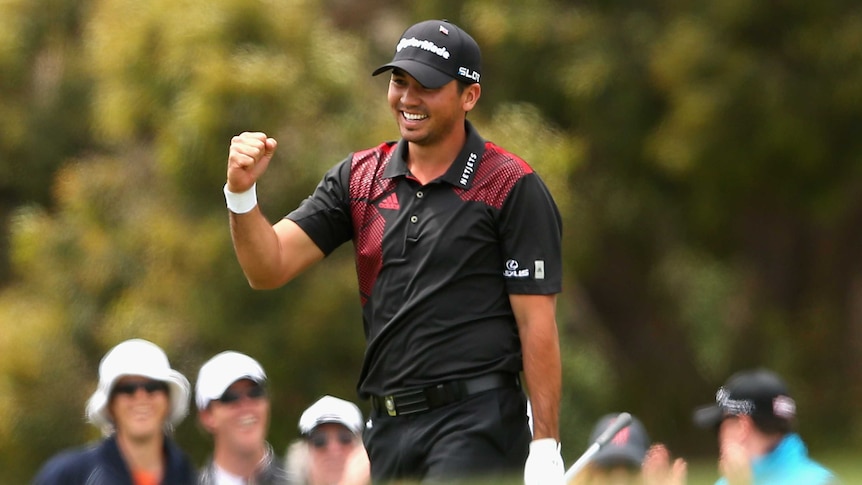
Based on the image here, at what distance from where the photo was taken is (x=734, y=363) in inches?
682

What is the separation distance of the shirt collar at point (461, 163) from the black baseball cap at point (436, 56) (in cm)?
22

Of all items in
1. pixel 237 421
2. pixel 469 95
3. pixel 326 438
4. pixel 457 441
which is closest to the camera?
pixel 457 441

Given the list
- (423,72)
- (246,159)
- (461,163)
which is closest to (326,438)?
(461,163)

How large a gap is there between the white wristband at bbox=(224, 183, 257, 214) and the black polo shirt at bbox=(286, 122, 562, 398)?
0.46 metres

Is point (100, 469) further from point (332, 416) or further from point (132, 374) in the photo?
point (332, 416)

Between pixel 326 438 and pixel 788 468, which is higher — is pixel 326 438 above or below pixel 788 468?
above

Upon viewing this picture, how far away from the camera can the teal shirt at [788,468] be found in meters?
5.64

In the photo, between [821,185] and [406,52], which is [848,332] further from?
[406,52]

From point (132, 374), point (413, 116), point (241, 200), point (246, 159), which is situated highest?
point (413, 116)

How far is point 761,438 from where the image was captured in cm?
603

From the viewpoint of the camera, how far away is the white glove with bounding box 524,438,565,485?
5.48 m

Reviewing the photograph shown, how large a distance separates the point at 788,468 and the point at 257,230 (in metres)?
1.98

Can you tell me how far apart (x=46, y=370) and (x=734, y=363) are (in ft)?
23.2

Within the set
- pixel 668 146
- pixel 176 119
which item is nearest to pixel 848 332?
pixel 668 146
